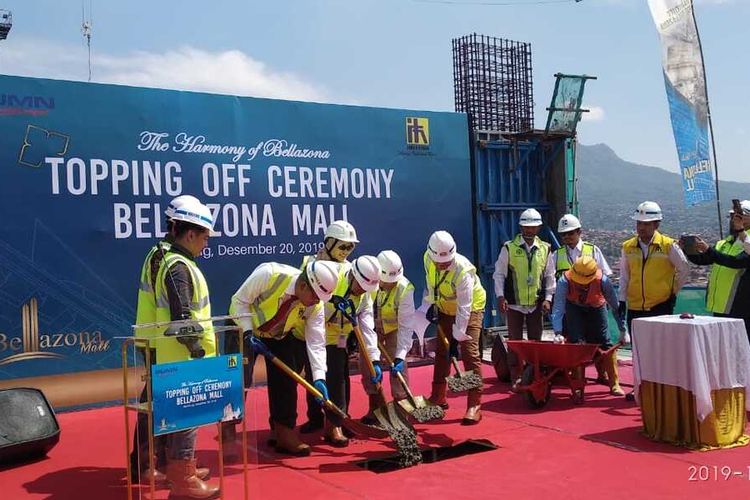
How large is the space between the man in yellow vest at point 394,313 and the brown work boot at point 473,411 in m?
0.58

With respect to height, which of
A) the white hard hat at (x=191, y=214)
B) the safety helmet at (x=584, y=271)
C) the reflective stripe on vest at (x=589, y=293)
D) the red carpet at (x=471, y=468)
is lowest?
the red carpet at (x=471, y=468)

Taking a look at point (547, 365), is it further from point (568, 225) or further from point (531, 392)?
point (568, 225)

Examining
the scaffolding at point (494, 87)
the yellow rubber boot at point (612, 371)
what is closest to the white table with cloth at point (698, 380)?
the yellow rubber boot at point (612, 371)

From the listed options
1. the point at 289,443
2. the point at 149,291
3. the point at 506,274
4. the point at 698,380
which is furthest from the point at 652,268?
the point at 149,291

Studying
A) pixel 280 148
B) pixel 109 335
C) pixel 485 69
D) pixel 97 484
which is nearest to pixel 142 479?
pixel 97 484

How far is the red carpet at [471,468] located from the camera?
4.43 metres

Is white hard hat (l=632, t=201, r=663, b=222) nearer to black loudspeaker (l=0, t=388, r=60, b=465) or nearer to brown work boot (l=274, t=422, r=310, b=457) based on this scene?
brown work boot (l=274, t=422, r=310, b=457)

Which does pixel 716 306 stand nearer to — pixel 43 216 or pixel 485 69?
pixel 43 216

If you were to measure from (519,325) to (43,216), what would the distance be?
523 centimetres

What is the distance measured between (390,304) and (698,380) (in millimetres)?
2591

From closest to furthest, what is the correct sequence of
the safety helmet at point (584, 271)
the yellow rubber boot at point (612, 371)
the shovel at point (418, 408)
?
the shovel at point (418, 408) → the safety helmet at point (584, 271) → the yellow rubber boot at point (612, 371)

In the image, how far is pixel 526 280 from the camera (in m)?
8.12

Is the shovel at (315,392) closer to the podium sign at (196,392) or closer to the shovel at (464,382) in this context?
the shovel at (464,382)

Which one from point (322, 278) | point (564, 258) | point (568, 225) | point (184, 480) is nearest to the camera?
point (184, 480)
